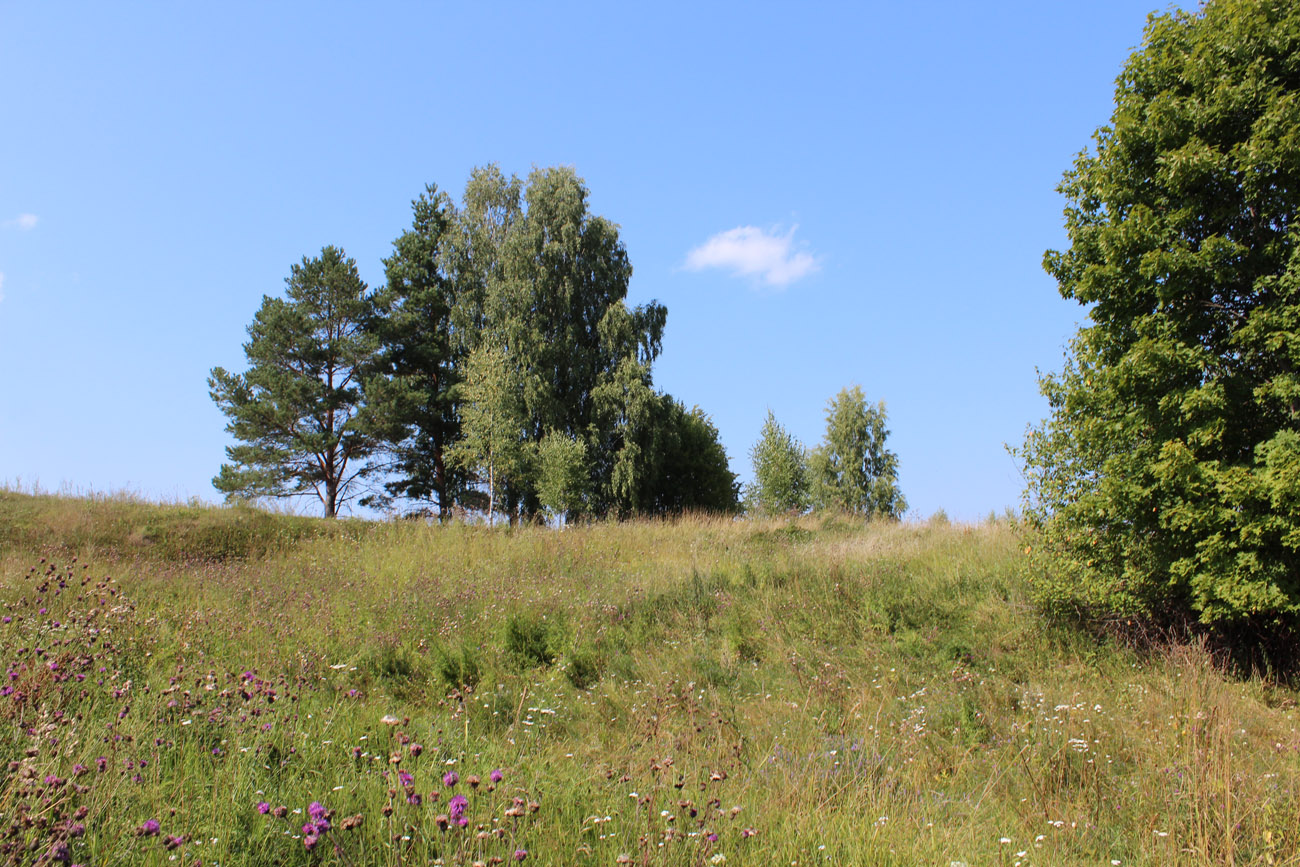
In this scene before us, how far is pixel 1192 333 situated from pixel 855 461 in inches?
1115

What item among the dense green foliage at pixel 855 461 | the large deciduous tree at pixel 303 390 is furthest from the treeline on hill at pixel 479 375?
the dense green foliage at pixel 855 461

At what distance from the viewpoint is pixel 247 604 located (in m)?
9.66

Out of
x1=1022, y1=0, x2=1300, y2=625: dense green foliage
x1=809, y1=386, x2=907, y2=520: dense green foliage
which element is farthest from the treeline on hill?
x1=1022, y1=0, x2=1300, y2=625: dense green foliage

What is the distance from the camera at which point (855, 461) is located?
36.3 meters

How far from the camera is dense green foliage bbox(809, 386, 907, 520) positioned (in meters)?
35.9

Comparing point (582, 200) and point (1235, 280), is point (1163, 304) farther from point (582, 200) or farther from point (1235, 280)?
point (582, 200)

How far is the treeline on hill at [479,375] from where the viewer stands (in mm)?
26781

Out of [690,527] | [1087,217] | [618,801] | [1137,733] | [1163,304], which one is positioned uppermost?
[1087,217]

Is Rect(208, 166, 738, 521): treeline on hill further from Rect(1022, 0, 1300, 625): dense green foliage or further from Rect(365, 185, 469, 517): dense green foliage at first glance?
Rect(1022, 0, 1300, 625): dense green foliage

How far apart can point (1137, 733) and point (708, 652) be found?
454cm

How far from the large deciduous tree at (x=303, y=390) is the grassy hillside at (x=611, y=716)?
42.5 ft

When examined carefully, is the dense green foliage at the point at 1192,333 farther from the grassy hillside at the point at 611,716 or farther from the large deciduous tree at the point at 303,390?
the large deciduous tree at the point at 303,390

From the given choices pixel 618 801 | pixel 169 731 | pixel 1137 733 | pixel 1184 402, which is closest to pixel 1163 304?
pixel 1184 402

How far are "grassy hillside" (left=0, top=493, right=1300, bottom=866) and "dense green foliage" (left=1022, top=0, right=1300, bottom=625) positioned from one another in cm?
112
